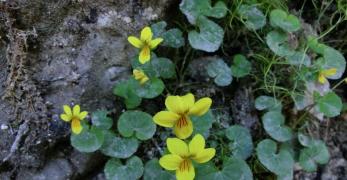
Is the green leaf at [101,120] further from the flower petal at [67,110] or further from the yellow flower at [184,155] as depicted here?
the yellow flower at [184,155]

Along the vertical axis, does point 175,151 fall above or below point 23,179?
above

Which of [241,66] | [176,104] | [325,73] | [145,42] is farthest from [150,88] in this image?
[325,73]

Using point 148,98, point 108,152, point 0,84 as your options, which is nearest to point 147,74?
point 148,98

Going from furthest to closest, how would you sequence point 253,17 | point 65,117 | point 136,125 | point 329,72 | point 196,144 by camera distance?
point 253,17
point 329,72
point 136,125
point 65,117
point 196,144

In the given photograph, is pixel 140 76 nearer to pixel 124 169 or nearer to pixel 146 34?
pixel 146 34

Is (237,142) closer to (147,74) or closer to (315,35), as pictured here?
(147,74)

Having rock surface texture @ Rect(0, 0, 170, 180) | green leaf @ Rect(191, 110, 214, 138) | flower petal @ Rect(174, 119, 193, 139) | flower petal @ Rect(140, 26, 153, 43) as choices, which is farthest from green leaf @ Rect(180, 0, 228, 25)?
flower petal @ Rect(174, 119, 193, 139)
